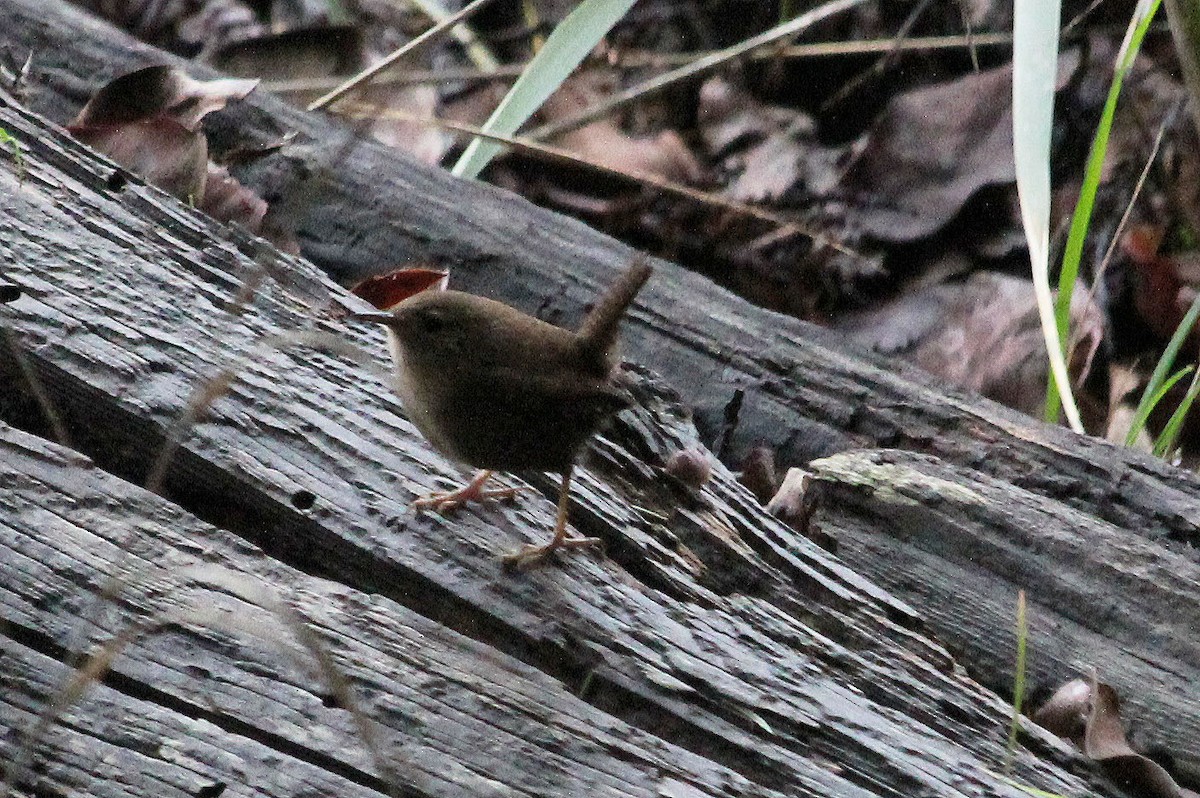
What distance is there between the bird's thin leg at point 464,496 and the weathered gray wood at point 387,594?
5 cm

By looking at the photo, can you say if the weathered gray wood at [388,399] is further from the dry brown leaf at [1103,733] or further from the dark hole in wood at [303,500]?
the dry brown leaf at [1103,733]

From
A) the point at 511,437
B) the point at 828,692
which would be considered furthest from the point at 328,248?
the point at 828,692

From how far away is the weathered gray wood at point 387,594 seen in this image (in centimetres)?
206

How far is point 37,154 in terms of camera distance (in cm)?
302

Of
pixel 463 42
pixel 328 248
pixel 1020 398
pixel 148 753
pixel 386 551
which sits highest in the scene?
pixel 463 42

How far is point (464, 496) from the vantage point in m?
2.62

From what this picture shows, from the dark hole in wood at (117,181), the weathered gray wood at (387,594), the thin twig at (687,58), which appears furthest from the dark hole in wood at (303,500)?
the thin twig at (687,58)

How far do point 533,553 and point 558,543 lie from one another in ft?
0.25

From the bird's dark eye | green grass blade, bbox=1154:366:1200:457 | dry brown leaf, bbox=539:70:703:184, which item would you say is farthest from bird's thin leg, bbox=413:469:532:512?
dry brown leaf, bbox=539:70:703:184

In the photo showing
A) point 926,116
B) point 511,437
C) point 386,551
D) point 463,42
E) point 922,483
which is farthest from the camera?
point 463,42

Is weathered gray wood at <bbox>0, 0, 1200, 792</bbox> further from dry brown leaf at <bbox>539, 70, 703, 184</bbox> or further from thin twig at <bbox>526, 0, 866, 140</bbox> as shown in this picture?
dry brown leaf at <bbox>539, 70, 703, 184</bbox>

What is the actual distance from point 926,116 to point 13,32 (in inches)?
122

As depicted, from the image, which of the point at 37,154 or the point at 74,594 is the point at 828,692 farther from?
the point at 37,154

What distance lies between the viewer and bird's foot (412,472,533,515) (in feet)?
8.34
